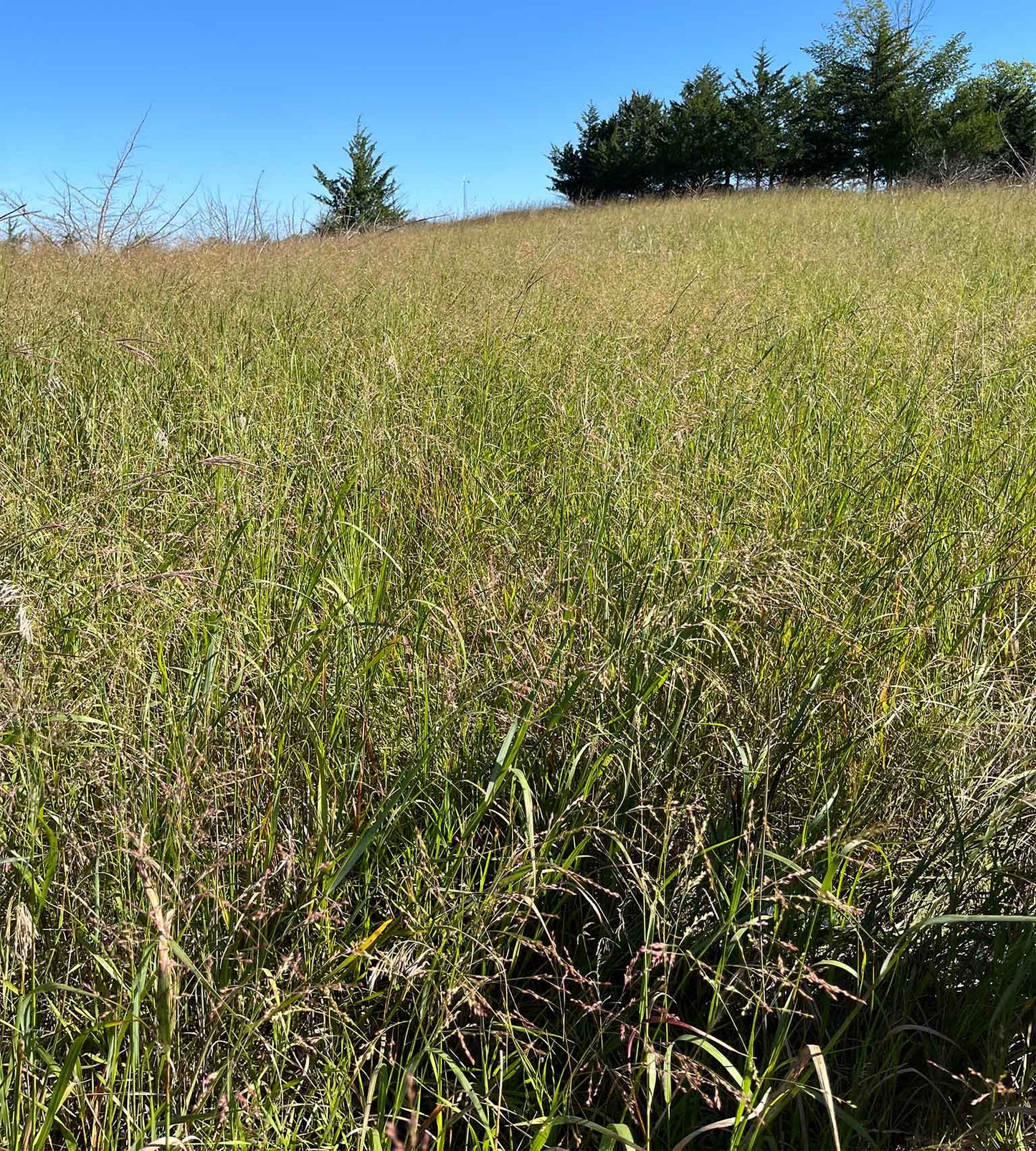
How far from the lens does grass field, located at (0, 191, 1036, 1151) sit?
99 centimetres

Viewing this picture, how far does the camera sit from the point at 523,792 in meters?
1.21

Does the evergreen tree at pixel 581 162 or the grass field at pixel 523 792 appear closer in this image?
the grass field at pixel 523 792

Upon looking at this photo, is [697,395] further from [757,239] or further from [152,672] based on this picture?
[757,239]

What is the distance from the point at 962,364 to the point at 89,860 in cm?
267

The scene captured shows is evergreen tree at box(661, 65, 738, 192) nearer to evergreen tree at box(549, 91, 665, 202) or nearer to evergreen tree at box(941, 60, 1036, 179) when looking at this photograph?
evergreen tree at box(549, 91, 665, 202)

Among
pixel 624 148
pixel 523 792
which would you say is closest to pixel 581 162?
pixel 624 148

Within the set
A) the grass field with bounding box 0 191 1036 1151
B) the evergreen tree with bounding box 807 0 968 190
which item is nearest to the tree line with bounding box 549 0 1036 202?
the evergreen tree with bounding box 807 0 968 190

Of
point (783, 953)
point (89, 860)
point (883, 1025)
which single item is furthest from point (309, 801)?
point (883, 1025)

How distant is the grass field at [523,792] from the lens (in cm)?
99

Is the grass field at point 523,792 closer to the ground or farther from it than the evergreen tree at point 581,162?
closer to the ground

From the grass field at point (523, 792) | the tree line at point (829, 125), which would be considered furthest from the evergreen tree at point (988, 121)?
the grass field at point (523, 792)

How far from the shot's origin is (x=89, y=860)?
114 centimetres

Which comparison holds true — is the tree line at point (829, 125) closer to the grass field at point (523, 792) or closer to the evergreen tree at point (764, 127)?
the evergreen tree at point (764, 127)

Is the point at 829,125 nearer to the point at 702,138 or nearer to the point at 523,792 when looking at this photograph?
the point at 702,138
